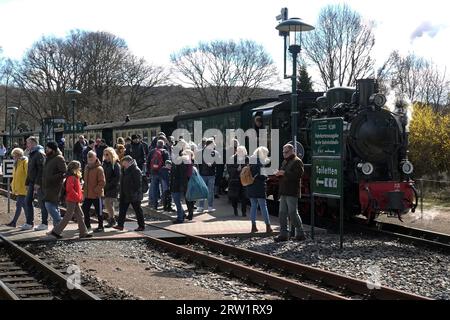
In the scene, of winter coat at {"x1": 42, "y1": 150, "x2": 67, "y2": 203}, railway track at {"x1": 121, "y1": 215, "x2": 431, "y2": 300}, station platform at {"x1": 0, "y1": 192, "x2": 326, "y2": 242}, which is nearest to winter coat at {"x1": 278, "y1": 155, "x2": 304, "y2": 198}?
station platform at {"x1": 0, "y1": 192, "x2": 326, "y2": 242}

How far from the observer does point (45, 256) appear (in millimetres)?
10359

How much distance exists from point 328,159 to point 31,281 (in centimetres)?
593

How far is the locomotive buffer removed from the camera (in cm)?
1152

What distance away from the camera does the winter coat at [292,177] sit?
37.1ft

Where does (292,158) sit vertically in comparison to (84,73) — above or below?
below

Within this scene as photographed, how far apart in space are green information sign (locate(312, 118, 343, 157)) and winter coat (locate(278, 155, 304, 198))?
2.59 feet

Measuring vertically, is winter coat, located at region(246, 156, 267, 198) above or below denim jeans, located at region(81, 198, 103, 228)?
above

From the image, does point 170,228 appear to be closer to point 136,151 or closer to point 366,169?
point 366,169

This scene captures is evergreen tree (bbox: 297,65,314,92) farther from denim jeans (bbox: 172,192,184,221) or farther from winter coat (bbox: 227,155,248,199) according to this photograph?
denim jeans (bbox: 172,192,184,221)

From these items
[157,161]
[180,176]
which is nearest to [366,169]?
[180,176]

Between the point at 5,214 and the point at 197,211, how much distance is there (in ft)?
16.4

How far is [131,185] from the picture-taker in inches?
497
